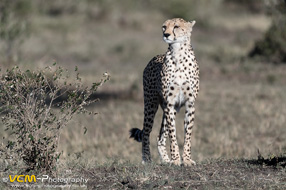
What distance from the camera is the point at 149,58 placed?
19.8m

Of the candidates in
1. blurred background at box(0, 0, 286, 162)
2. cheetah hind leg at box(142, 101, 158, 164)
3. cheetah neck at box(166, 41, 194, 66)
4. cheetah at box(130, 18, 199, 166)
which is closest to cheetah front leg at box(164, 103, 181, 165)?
cheetah at box(130, 18, 199, 166)

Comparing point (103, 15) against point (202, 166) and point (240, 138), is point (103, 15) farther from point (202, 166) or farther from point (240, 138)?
point (202, 166)

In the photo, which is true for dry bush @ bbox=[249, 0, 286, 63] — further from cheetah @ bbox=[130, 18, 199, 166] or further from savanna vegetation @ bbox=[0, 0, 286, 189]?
cheetah @ bbox=[130, 18, 199, 166]

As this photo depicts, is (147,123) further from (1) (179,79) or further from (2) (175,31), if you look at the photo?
(2) (175,31)

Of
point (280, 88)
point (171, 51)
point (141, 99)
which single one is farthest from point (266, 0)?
point (171, 51)

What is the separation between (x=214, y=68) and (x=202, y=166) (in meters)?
11.3

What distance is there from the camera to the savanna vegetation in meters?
5.66

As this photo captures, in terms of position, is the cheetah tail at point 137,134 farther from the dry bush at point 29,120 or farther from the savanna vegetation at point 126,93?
the dry bush at point 29,120

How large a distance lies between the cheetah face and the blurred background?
1.31 m

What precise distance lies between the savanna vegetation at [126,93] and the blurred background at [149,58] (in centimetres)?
4

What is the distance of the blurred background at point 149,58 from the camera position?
9.65m

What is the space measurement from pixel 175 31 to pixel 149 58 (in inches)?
531

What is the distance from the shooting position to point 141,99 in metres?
13.5

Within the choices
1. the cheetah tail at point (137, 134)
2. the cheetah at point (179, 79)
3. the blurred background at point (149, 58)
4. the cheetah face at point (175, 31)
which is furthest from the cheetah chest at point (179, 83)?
the cheetah tail at point (137, 134)
